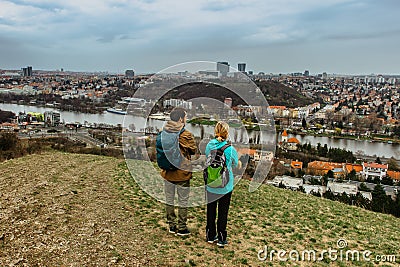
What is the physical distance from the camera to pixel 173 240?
347 centimetres

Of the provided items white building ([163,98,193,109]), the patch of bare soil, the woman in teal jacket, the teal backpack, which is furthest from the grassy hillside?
white building ([163,98,193,109])

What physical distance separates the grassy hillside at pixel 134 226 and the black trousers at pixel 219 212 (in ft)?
0.44

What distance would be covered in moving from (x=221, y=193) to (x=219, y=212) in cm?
24

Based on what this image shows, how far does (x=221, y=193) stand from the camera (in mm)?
3225

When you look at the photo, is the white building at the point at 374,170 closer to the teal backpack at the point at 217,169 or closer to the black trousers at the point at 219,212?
the black trousers at the point at 219,212

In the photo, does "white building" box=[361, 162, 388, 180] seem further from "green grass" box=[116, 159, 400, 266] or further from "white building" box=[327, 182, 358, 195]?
"green grass" box=[116, 159, 400, 266]

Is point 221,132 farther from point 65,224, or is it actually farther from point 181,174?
point 65,224

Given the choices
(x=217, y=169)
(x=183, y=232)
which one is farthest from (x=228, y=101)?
(x=183, y=232)

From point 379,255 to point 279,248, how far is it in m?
1.14

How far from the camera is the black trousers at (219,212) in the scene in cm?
328

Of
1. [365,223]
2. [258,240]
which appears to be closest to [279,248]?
[258,240]

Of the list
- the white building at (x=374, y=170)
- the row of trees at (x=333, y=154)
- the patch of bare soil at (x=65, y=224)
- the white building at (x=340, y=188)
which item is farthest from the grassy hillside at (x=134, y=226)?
the row of trees at (x=333, y=154)

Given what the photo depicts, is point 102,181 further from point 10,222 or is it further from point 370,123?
point 370,123

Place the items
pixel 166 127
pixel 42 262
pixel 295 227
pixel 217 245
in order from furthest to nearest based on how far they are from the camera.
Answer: pixel 295 227, pixel 217 245, pixel 166 127, pixel 42 262
